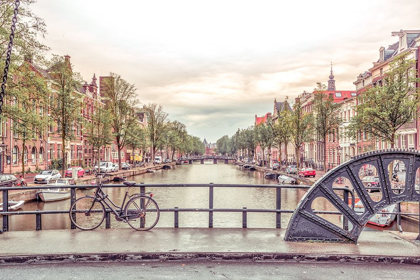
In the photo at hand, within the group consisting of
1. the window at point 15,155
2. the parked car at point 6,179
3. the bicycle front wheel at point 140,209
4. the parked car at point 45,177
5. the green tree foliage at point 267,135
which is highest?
the green tree foliage at point 267,135

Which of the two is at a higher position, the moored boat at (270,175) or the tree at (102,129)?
the tree at (102,129)

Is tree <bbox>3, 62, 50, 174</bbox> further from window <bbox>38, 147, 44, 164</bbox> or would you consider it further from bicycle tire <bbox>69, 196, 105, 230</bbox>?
window <bbox>38, 147, 44, 164</bbox>

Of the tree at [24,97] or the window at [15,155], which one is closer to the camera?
the tree at [24,97]

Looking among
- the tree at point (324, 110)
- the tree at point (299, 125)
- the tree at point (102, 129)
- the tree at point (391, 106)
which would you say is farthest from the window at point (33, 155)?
the tree at point (391, 106)

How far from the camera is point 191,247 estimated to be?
7.07 meters

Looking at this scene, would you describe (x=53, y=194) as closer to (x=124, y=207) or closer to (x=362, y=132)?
(x=124, y=207)

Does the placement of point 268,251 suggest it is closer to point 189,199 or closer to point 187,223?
point 187,223

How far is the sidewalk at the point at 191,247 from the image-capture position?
6633mm

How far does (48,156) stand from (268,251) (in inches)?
2196

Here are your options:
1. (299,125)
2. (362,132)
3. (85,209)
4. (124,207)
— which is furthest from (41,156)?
(124,207)

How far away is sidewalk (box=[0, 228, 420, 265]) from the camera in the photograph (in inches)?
261

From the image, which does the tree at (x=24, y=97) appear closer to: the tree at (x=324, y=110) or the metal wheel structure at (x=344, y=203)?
the metal wheel structure at (x=344, y=203)

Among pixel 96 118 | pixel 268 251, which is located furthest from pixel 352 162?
pixel 96 118

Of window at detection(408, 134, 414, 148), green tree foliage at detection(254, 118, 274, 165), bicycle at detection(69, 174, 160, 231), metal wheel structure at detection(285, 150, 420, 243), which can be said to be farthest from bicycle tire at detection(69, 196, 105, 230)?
green tree foliage at detection(254, 118, 274, 165)
